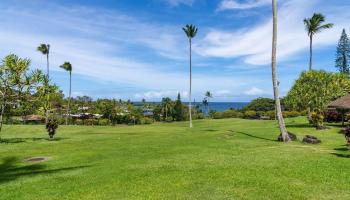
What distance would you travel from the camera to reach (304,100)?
177 ft

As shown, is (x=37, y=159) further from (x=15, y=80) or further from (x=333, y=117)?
(x=333, y=117)

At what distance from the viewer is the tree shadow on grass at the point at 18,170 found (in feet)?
67.6

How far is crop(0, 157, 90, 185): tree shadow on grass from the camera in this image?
20602 mm

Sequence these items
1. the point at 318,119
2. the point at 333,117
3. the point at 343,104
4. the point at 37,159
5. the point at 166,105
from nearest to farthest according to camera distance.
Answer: the point at 37,159 → the point at 318,119 → the point at 343,104 → the point at 333,117 → the point at 166,105

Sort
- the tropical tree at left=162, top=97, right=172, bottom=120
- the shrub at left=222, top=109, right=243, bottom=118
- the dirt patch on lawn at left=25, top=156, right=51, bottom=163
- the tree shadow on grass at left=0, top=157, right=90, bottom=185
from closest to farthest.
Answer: the tree shadow on grass at left=0, top=157, right=90, bottom=185 < the dirt patch on lawn at left=25, top=156, right=51, bottom=163 < the shrub at left=222, top=109, right=243, bottom=118 < the tropical tree at left=162, top=97, right=172, bottom=120

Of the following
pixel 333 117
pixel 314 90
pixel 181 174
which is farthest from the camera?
pixel 333 117

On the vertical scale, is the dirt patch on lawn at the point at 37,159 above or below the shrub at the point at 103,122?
below

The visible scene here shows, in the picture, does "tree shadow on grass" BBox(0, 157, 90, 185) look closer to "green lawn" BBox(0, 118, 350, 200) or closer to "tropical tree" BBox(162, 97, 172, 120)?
"green lawn" BBox(0, 118, 350, 200)

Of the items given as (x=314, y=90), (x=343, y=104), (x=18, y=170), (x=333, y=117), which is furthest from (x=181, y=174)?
(x=333, y=117)

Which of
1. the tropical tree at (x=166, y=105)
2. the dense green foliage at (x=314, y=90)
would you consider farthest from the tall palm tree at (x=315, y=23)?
the tropical tree at (x=166, y=105)

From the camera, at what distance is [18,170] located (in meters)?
22.5

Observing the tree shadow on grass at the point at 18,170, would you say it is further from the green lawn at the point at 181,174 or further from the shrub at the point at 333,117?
the shrub at the point at 333,117

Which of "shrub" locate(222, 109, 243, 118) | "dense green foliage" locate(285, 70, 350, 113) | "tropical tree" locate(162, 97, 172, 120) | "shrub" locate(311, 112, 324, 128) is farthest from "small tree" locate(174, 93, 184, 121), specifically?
"shrub" locate(311, 112, 324, 128)

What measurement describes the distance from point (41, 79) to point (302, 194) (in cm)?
3014
